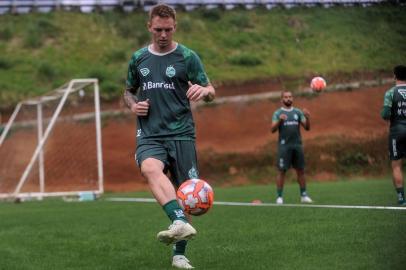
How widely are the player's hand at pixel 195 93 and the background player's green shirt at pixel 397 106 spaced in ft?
19.8


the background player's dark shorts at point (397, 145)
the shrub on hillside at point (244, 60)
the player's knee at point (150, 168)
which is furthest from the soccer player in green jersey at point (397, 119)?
the shrub on hillside at point (244, 60)

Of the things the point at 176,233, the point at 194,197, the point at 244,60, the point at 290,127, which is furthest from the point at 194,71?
the point at 244,60

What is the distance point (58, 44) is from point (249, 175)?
1861cm

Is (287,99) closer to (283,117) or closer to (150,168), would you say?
(283,117)

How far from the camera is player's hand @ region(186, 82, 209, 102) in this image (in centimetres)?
713

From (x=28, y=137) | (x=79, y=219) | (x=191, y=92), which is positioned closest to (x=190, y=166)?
(x=191, y=92)

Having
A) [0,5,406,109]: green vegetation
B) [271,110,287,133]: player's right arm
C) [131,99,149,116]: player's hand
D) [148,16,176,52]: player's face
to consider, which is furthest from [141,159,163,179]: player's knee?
[0,5,406,109]: green vegetation

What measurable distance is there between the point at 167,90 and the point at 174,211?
1.21 meters

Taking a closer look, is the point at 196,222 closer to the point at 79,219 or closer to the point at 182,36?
the point at 79,219

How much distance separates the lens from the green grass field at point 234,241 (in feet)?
23.9

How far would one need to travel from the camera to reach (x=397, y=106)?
41.3ft

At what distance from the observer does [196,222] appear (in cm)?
1192

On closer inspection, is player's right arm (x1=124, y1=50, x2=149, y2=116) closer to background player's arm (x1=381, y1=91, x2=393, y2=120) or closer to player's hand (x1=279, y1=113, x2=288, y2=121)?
background player's arm (x1=381, y1=91, x2=393, y2=120)

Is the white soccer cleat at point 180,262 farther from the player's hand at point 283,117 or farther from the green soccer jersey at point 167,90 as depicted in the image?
the player's hand at point 283,117
